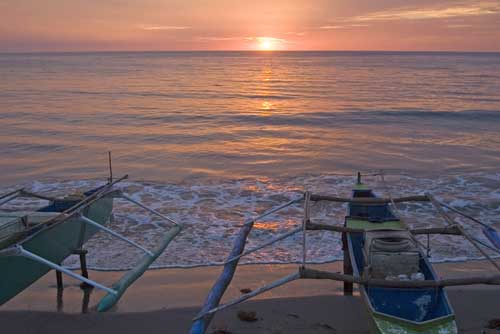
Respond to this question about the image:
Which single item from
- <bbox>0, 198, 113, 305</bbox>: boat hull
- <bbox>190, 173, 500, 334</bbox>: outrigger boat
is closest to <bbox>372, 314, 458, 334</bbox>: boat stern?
<bbox>190, 173, 500, 334</bbox>: outrigger boat

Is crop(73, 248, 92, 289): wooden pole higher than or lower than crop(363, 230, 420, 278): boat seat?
lower

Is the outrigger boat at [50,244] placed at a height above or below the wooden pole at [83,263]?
above

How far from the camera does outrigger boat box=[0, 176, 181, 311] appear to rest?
19.2ft

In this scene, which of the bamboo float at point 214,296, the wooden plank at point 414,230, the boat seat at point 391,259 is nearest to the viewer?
the bamboo float at point 214,296

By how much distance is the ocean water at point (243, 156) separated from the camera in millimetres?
10875

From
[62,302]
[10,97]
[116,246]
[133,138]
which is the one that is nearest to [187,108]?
[133,138]

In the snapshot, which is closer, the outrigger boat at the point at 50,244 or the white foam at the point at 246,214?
the outrigger boat at the point at 50,244

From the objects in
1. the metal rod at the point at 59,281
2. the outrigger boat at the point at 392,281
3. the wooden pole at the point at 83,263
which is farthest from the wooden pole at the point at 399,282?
the metal rod at the point at 59,281

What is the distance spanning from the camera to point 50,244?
6891 mm

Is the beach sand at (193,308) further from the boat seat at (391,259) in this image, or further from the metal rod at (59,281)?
the boat seat at (391,259)

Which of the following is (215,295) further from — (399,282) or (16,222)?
(16,222)

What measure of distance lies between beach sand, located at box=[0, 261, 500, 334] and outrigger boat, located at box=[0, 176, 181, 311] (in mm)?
554

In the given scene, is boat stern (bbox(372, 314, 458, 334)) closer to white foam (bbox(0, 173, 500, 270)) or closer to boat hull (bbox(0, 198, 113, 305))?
white foam (bbox(0, 173, 500, 270))

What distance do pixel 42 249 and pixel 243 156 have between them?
41.3 ft
